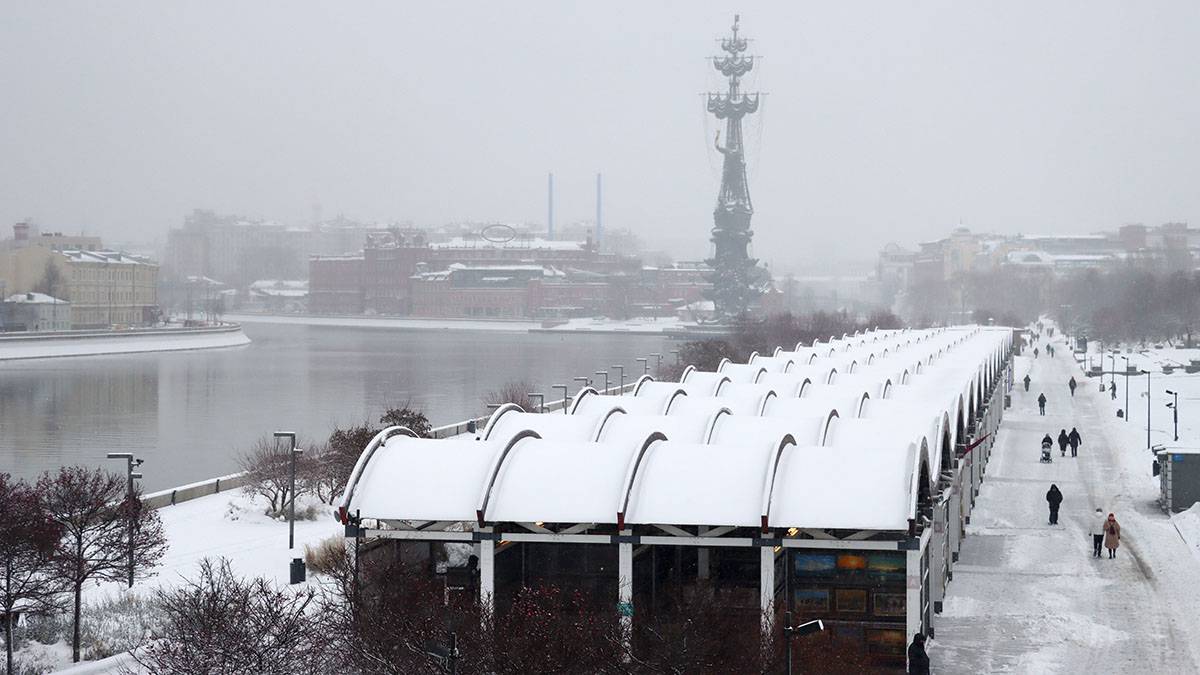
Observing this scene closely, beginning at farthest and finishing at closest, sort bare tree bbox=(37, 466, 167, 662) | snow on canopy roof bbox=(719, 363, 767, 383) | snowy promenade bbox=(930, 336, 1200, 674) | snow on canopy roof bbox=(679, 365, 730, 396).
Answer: snow on canopy roof bbox=(719, 363, 767, 383), snow on canopy roof bbox=(679, 365, 730, 396), bare tree bbox=(37, 466, 167, 662), snowy promenade bbox=(930, 336, 1200, 674)

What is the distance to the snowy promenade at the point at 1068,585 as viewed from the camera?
13023 mm

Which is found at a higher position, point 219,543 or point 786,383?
point 786,383

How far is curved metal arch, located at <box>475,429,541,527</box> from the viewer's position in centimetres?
1221

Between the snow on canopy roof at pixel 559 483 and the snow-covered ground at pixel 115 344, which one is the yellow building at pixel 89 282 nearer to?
the snow-covered ground at pixel 115 344

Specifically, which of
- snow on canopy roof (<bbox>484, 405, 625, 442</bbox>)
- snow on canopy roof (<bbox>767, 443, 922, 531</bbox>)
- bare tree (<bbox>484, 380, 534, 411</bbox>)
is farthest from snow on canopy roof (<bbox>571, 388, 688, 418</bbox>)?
bare tree (<bbox>484, 380, 534, 411</bbox>)

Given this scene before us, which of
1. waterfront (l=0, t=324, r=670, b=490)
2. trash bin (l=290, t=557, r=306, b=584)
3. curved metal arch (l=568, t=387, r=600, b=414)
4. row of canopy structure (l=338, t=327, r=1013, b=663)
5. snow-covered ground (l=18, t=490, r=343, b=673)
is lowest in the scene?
waterfront (l=0, t=324, r=670, b=490)

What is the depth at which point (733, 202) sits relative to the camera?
10819 centimetres

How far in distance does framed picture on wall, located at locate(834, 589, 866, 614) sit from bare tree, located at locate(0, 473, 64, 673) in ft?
20.3

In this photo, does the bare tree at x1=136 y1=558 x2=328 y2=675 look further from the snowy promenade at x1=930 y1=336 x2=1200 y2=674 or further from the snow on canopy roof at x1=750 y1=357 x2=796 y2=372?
the snow on canopy roof at x1=750 y1=357 x2=796 y2=372

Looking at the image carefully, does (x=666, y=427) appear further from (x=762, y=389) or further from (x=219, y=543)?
(x=762, y=389)

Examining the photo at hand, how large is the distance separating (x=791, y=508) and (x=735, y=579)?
2.62ft

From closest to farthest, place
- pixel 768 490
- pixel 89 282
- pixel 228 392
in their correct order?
pixel 768 490, pixel 228 392, pixel 89 282

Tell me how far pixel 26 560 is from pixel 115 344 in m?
72.2

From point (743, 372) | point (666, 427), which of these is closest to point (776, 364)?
point (743, 372)
